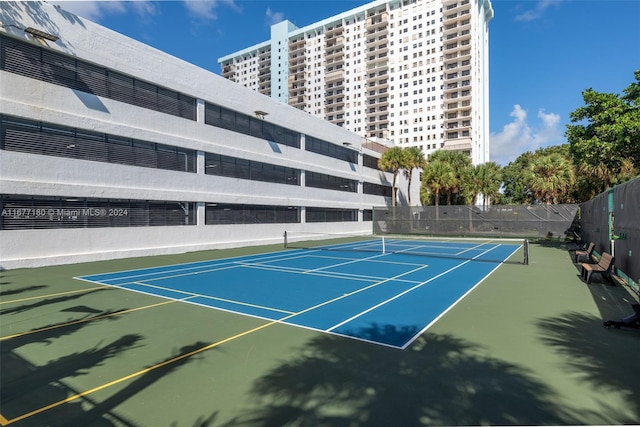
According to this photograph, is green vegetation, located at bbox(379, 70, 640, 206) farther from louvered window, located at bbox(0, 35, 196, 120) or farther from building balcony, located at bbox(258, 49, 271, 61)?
building balcony, located at bbox(258, 49, 271, 61)

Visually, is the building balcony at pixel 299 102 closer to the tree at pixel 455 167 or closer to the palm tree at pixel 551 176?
the tree at pixel 455 167

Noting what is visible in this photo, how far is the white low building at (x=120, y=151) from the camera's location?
15984 mm

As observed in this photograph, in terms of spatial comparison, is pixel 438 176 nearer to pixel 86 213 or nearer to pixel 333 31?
pixel 86 213

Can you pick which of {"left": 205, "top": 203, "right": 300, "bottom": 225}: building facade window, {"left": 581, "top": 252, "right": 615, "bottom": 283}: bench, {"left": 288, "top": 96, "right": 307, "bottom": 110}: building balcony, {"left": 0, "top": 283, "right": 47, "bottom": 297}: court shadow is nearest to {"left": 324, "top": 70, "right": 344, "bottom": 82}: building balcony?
{"left": 288, "top": 96, "right": 307, "bottom": 110}: building balcony

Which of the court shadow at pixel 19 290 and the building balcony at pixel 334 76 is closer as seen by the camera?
the court shadow at pixel 19 290

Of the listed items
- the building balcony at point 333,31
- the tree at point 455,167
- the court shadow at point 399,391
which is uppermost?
the building balcony at point 333,31

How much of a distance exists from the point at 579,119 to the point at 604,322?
20.6 metres

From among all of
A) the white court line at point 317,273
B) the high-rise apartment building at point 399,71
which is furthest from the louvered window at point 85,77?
the high-rise apartment building at point 399,71

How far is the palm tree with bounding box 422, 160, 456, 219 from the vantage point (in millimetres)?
43781

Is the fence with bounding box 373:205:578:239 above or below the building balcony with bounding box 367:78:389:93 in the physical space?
below

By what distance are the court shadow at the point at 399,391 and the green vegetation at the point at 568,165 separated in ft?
65.9

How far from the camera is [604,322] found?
7.54 meters

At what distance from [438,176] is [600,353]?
40.0 meters

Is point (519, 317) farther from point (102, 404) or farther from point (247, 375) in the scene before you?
point (102, 404)
